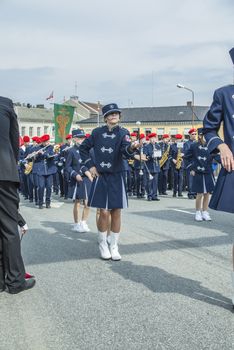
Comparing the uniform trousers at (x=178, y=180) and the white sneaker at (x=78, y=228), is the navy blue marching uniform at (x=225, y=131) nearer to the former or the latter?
the white sneaker at (x=78, y=228)

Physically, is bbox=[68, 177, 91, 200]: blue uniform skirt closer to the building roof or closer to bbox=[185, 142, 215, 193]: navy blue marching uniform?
bbox=[185, 142, 215, 193]: navy blue marching uniform

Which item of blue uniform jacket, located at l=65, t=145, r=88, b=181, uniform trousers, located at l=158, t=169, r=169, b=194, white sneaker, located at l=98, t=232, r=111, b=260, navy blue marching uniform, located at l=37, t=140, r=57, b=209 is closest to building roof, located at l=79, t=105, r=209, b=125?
uniform trousers, located at l=158, t=169, r=169, b=194

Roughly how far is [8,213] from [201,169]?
22.1 ft

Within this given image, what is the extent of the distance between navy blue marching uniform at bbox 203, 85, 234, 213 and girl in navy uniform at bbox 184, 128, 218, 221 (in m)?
6.05

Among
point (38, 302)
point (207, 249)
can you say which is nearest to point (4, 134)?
point (38, 302)

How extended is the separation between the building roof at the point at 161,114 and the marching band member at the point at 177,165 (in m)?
64.4

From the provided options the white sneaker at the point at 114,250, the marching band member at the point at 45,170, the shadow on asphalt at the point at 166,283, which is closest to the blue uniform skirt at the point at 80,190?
the white sneaker at the point at 114,250

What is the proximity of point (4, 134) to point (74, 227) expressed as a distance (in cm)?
477

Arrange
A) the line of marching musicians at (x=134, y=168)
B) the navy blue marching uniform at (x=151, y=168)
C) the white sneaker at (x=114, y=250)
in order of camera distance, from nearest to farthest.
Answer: the white sneaker at (x=114, y=250) → the line of marching musicians at (x=134, y=168) → the navy blue marching uniform at (x=151, y=168)

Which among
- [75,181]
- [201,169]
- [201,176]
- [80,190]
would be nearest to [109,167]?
[80,190]

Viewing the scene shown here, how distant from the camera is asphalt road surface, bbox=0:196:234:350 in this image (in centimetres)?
376

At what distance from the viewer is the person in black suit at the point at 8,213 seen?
4.99 m

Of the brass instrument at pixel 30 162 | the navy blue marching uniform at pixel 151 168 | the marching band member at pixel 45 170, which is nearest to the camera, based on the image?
the marching band member at pixel 45 170

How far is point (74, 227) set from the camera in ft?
31.4
